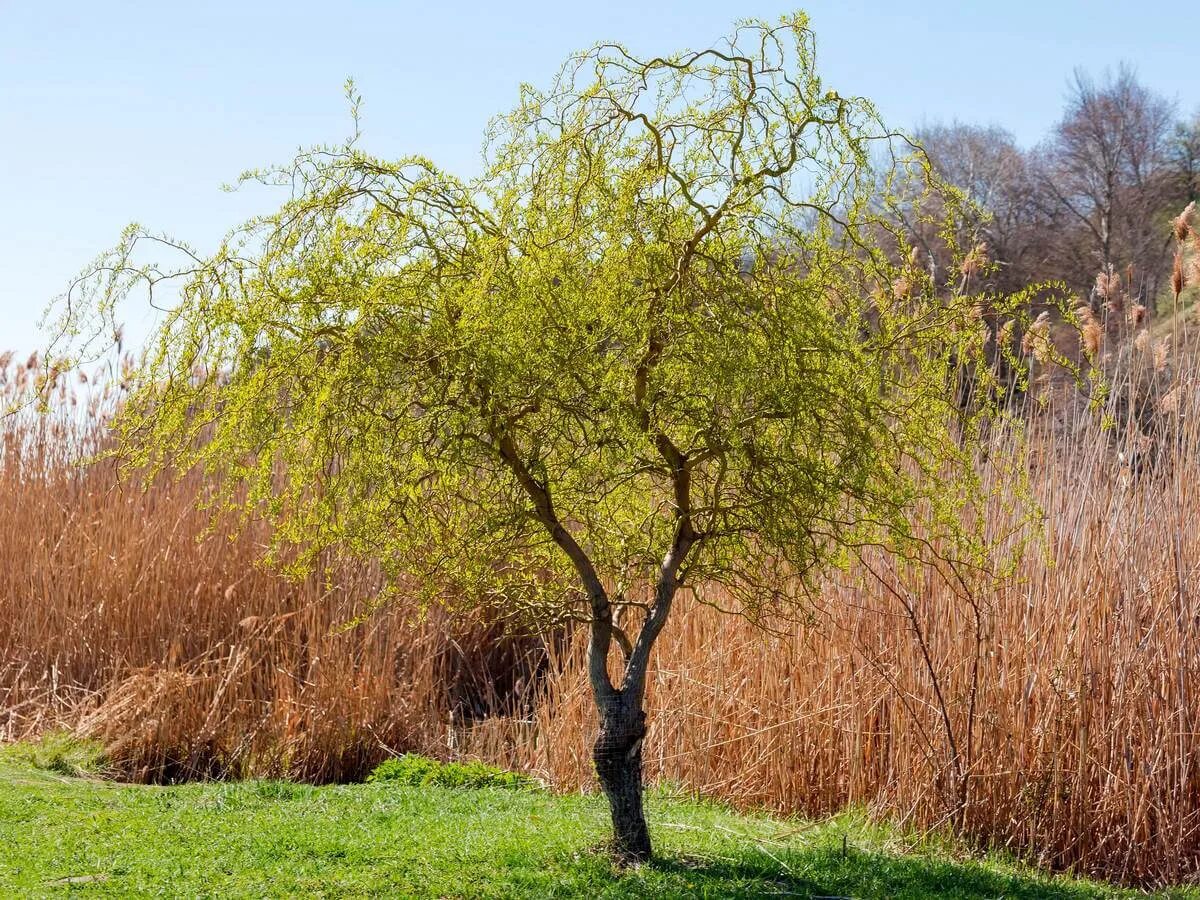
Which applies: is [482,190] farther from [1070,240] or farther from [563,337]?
[1070,240]

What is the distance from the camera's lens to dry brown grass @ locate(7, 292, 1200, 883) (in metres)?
5.06

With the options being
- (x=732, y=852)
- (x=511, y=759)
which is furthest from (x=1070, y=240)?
(x=732, y=852)

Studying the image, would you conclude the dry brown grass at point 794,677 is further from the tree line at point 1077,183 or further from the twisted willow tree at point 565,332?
the tree line at point 1077,183

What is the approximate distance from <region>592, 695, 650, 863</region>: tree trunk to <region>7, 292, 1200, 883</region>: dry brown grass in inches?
30.0

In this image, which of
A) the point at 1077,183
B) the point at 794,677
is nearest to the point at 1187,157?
the point at 1077,183

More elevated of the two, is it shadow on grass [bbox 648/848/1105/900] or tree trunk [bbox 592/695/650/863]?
tree trunk [bbox 592/695/650/863]

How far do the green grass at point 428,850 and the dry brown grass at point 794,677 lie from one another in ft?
1.16

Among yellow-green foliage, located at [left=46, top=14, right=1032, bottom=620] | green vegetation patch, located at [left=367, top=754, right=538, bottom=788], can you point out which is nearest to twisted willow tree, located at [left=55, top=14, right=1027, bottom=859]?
yellow-green foliage, located at [left=46, top=14, right=1032, bottom=620]

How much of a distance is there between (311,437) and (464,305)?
1.99 feet

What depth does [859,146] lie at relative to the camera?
3.54 metres

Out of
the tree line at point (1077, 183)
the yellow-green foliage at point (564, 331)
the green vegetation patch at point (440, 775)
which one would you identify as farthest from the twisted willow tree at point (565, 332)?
the tree line at point (1077, 183)

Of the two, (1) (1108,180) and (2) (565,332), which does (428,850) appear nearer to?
(2) (565,332)

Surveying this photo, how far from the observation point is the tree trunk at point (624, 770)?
12.7ft

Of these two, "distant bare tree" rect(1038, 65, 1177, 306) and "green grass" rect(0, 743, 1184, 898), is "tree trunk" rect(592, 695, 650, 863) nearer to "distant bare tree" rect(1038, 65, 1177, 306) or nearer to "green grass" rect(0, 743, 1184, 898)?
"green grass" rect(0, 743, 1184, 898)
